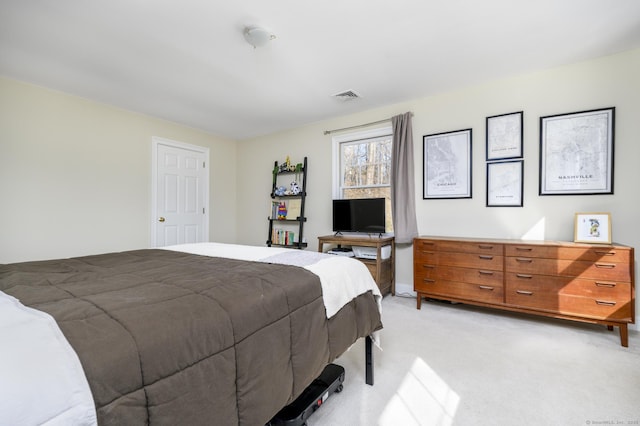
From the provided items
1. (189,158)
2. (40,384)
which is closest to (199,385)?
(40,384)

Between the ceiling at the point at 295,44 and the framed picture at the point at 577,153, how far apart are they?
0.59 meters

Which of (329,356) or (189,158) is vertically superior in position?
(189,158)

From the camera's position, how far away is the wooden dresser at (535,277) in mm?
2275

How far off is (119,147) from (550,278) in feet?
17.1

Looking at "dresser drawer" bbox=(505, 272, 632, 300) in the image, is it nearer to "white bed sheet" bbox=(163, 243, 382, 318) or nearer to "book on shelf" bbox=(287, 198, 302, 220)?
"white bed sheet" bbox=(163, 243, 382, 318)

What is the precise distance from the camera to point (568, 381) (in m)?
1.79

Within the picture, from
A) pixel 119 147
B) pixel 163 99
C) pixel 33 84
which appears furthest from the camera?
pixel 119 147

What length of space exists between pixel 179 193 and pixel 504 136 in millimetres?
4589

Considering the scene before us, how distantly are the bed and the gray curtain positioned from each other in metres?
2.08

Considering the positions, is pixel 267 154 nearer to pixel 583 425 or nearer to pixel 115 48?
pixel 115 48

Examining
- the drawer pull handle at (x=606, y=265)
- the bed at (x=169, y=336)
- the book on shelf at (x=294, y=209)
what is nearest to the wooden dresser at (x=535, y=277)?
the drawer pull handle at (x=606, y=265)

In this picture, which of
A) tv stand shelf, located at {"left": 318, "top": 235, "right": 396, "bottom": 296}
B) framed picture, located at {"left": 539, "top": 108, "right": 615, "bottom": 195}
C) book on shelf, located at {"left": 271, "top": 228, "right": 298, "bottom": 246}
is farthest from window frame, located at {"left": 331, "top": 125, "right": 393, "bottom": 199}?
framed picture, located at {"left": 539, "top": 108, "right": 615, "bottom": 195}

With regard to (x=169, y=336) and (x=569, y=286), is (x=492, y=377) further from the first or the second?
(x=169, y=336)

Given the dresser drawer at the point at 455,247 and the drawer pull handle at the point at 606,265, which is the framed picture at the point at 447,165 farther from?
the drawer pull handle at the point at 606,265
